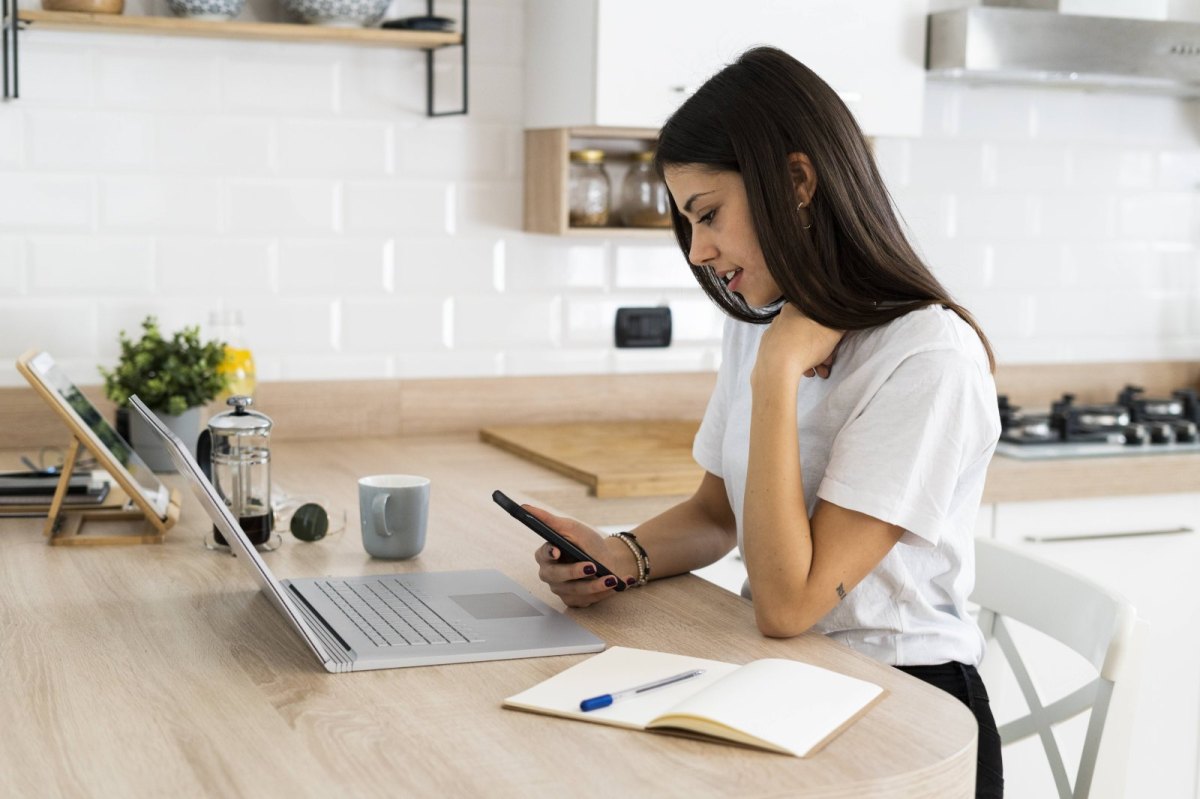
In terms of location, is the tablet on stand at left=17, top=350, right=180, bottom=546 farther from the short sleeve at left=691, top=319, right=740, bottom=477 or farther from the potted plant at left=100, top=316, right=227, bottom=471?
the short sleeve at left=691, top=319, right=740, bottom=477

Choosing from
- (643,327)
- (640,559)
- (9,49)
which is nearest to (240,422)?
(640,559)

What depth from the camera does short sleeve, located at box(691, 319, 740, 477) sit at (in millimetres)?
1854

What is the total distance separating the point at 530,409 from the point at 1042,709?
60.1 inches

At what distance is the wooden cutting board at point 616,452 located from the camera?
2.48 meters

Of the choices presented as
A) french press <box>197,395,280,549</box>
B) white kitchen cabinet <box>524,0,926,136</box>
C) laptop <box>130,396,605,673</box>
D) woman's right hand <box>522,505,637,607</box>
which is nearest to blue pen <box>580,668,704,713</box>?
laptop <box>130,396,605,673</box>

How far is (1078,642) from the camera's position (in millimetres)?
1688

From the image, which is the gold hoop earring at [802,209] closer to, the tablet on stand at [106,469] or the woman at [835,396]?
the woman at [835,396]

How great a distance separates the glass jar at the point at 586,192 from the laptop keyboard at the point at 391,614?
138cm

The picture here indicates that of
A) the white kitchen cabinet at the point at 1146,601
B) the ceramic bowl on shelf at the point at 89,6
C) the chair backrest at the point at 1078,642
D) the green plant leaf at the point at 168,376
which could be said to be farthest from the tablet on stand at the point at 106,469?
the white kitchen cabinet at the point at 1146,601

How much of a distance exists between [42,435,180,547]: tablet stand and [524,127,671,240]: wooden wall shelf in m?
1.08

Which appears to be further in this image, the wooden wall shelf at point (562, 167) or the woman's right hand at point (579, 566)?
the wooden wall shelf at point (562, 167)

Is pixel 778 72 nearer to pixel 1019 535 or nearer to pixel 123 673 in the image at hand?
pixel 123 673

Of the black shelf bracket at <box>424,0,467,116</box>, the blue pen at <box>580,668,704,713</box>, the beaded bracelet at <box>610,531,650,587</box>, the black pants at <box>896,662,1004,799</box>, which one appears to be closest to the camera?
the blue pen at <box>580,668,704,713</box>

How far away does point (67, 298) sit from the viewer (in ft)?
8.93
